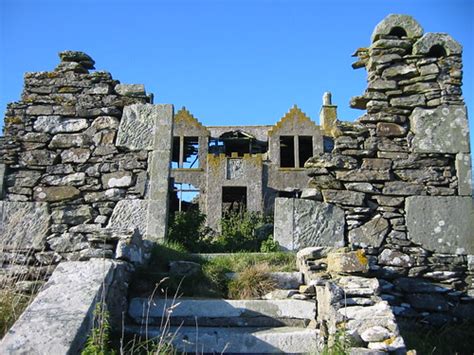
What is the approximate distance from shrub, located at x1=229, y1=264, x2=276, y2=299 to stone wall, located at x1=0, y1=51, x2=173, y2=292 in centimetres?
191

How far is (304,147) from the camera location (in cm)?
2922

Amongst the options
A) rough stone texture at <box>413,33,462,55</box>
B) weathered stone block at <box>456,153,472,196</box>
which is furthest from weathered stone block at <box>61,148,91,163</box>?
weathered stone block at <box>456,153,472,196</box>

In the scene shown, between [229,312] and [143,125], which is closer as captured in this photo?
[229,312]

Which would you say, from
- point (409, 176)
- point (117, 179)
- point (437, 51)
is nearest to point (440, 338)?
point (409, 176)

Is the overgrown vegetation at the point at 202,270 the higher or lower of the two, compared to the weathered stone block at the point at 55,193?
lower

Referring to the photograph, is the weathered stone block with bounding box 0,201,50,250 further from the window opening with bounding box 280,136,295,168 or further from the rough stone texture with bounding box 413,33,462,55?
the window opening with bounding box 280,136,295,168

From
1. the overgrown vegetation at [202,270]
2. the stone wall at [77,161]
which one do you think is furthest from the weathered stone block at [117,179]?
the overgrown vegetation at [202,270]

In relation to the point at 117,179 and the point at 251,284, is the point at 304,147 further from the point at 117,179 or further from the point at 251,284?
the point at 251,284

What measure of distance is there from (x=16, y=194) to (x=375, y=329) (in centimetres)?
540

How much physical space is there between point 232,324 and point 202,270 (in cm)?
93

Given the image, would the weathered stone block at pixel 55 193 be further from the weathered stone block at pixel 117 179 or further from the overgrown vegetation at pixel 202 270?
the overgrown vegetation at pixel 202 270

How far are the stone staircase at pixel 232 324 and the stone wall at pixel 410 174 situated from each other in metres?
2.14

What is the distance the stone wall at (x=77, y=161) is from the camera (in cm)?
664

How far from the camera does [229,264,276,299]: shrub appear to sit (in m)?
4.87
